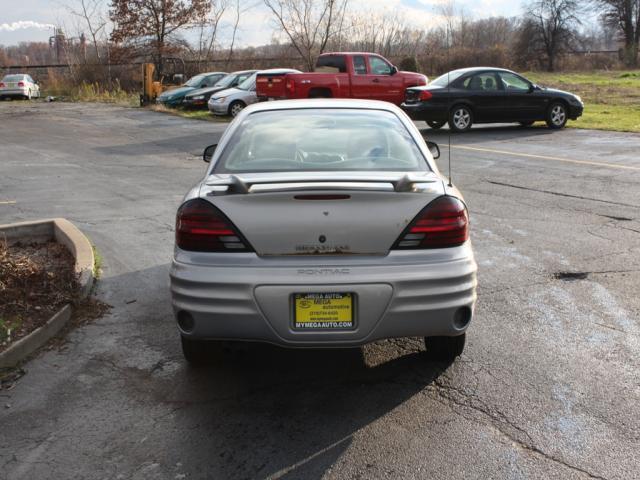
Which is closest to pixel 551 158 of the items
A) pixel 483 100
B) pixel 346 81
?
pixel 483 100

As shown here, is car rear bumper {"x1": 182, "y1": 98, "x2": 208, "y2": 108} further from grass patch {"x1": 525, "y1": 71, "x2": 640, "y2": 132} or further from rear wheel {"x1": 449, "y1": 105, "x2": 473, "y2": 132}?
grass patch {"x1": 525, "y1": 71, "x2": 640, "y2": 132}

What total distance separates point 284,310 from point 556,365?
1.81m

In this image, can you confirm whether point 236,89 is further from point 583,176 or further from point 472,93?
point 583,176

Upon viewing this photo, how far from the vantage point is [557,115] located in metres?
17.9

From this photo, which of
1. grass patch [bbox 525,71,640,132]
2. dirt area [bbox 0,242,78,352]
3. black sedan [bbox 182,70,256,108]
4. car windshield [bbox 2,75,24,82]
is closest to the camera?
dirt area [bbox 0,242,78,352]

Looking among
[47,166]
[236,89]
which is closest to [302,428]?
[47,166]

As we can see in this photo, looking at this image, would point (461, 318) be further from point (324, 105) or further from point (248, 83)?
point (248, 83)

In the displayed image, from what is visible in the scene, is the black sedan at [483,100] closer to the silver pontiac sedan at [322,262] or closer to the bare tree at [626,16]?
the silver pontiac sedan at [322,262]

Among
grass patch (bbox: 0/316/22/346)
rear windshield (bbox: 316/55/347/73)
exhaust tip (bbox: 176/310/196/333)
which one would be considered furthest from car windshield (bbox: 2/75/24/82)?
exhaust tip (bbox: 176/310/196/333)

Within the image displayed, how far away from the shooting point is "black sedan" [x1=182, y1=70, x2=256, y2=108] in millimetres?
24906

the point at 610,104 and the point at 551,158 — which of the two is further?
the point at 610,104

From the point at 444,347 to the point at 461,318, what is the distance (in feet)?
1.55

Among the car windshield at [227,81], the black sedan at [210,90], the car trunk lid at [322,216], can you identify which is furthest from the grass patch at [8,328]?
the car windshield at [227,81]

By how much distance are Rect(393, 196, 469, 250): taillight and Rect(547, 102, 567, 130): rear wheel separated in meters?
15.3
